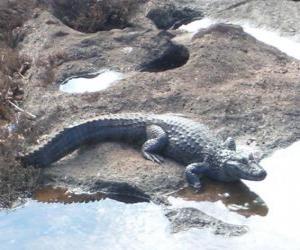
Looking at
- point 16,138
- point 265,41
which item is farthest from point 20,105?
point 265,41

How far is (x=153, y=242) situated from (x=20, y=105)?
3.47m

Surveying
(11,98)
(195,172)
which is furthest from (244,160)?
(11,98)

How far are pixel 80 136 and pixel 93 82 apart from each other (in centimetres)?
175

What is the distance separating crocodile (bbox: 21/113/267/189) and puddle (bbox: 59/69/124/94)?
1232 millimetres

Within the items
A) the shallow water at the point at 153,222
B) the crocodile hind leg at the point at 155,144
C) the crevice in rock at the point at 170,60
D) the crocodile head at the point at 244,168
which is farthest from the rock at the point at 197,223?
the crevice in rock at the point at 170,60

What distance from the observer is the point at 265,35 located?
11.7 m

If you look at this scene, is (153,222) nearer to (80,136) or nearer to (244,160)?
(244,160)

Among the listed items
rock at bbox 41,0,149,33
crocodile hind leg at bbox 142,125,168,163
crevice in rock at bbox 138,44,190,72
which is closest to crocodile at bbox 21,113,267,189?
crocodile hind leg at bbox 142,125,168,163

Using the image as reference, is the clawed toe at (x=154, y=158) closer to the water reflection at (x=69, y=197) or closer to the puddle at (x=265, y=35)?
the water reflection at (x=69, y=197)

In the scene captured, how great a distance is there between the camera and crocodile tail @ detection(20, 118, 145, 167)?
8367 millimetres

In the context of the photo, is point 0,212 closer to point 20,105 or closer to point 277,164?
point 20,105

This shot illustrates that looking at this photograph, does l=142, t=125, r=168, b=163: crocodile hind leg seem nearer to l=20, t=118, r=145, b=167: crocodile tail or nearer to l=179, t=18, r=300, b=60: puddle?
l=20, t=118, r=145, b=167: crocodile tail

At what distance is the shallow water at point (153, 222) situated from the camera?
7172mm

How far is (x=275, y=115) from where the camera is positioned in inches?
353
